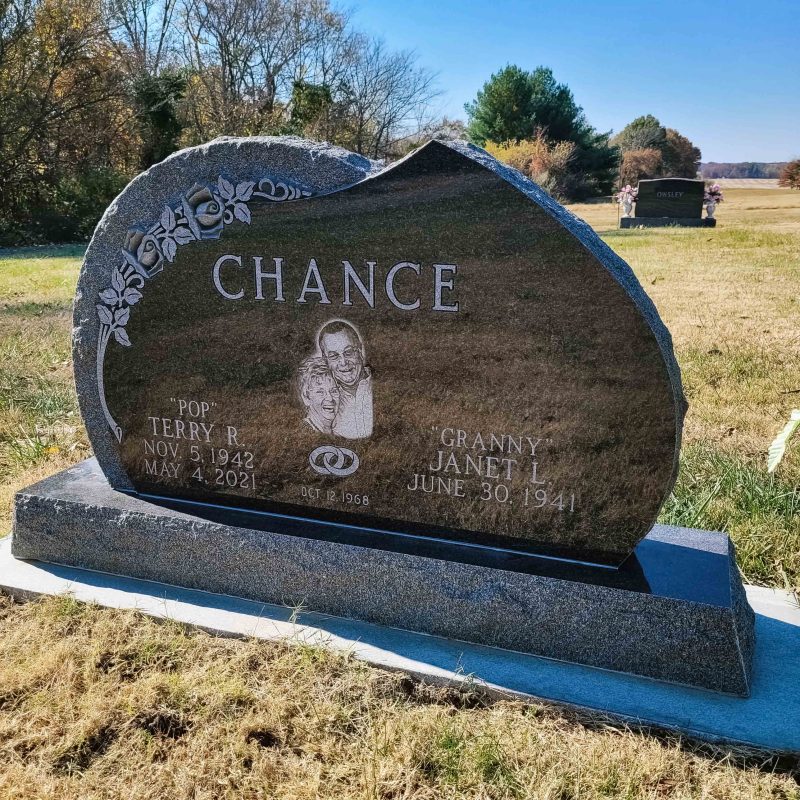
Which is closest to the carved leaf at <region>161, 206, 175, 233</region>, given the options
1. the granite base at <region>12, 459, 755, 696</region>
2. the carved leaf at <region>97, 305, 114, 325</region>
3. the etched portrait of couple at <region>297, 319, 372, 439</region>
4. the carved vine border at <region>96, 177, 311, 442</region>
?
the carved vine border at <region>96, 177, 311, 442</region>

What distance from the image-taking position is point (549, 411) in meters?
2.31

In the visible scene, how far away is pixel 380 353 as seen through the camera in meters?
2.47

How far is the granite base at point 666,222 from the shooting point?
2025cm

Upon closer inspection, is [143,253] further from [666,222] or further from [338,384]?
[666,222]

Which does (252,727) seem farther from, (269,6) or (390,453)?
(269,6)

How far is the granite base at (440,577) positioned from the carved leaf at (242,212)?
1044mm

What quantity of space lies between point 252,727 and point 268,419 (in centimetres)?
103

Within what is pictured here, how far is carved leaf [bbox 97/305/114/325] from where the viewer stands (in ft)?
9.18

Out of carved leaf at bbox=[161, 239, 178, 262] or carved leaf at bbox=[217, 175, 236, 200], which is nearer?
carved leaf at bbox=[217, 175, 236, 200]

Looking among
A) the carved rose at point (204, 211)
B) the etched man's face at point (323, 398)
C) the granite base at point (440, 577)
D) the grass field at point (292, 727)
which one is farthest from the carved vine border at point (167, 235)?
the grass field at point (292, 727)

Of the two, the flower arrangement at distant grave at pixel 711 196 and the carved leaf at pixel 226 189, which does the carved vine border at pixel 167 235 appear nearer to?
the carved leaf at pixel 226 189

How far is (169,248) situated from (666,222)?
20.2 m

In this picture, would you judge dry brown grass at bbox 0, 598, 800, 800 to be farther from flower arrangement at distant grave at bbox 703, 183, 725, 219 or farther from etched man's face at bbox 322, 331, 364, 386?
flower arrangement at distant grave at bbox 703, 183, 725, 219

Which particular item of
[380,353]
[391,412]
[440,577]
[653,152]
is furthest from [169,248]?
[653,152]
